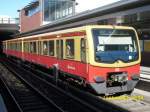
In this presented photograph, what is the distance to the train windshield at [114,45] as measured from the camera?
1229 centimetres

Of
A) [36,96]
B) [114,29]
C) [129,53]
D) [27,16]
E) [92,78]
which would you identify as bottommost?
[36,96]

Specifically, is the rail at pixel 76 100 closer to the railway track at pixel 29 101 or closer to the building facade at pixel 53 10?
the railway track at pixel 29 101

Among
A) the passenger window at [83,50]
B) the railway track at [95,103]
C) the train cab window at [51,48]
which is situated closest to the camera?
the railway track at [95,103]

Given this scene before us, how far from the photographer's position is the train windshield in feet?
40.3

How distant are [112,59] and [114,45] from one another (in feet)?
2.00

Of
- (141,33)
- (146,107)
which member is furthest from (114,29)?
(141,33)

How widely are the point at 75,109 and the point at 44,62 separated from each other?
25.9 ft

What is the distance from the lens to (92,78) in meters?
12.0

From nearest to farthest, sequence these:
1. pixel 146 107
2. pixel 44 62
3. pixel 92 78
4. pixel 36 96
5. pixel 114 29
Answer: pixel 146 107, pixel 92 78, pixel 114 29, pixel 36 96, pixel 44 62

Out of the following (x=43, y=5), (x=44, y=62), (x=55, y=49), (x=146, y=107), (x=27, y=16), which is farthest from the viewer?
(x=27, y=16)

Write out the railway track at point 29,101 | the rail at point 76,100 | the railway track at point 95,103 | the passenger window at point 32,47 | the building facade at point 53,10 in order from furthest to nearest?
the building facade at point 53,10
the passenger window at point 32,47
the railway track at point 29,101
the rail at point 76,100
the railway track at point 95,103

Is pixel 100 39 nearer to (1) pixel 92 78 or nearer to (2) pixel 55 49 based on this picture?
(1) pixel 92 78

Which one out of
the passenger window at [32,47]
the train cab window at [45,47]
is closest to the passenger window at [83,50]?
the train cab window at [45,47]

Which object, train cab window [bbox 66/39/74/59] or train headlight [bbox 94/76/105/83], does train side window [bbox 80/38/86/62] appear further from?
train cab window [bbox 66/39/74/59]
